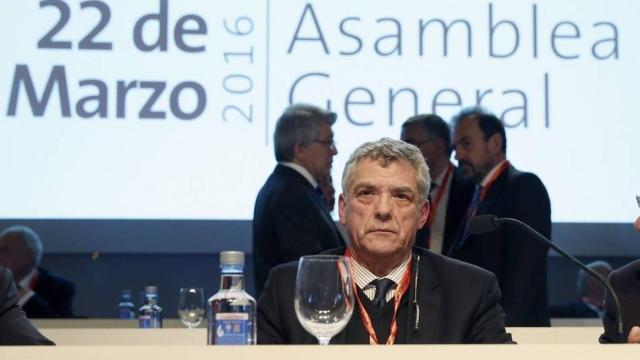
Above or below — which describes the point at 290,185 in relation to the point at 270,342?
above

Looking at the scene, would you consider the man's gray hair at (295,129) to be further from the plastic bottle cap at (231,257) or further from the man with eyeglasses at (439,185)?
the plastic bottle cap at (231,257)

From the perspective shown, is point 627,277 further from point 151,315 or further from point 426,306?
point 151,315

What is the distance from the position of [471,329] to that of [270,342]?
0.52 metres

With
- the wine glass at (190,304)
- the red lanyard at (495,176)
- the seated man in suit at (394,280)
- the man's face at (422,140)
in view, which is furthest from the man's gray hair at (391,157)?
the man's face at (422,140)

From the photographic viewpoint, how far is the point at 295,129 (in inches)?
207

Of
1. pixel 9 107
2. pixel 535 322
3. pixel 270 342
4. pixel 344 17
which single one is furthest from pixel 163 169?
pixel 270 342

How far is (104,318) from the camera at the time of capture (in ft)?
20.0

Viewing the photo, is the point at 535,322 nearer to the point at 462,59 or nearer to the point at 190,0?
the point at 462,59

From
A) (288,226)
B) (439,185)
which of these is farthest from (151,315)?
(439,185)

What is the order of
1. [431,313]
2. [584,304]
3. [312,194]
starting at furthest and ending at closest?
[584,304]
[312,194]
[431,313]

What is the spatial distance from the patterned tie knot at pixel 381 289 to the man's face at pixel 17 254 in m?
3.27

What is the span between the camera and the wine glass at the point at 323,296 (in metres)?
2.22

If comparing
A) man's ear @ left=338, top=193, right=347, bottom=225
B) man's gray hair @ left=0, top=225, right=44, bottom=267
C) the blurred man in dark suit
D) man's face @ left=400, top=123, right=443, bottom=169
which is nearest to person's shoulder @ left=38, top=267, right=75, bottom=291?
man's gray hair @ left=0, top=225, right=44, bottom=267

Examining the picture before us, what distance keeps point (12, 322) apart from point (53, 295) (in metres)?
3.21
